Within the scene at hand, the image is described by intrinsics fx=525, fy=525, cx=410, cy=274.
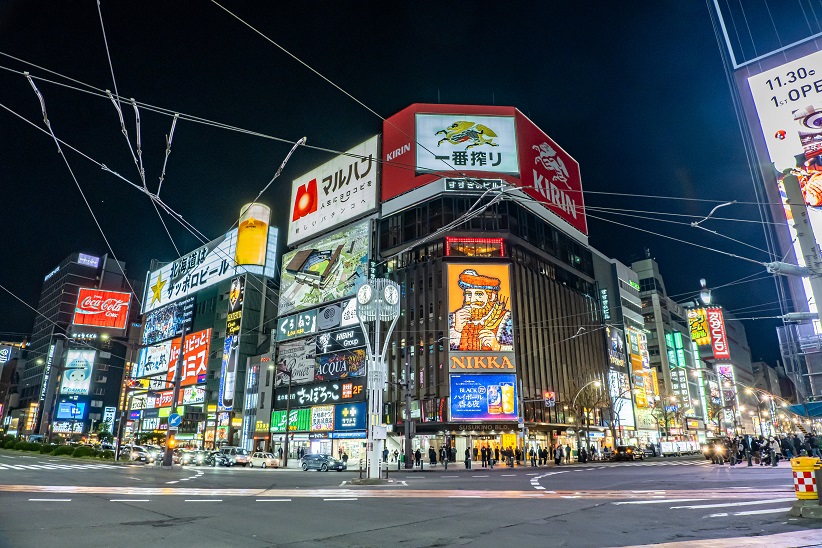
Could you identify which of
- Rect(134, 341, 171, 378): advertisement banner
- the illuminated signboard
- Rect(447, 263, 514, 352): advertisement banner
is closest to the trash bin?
Rect(447, 263, 514, 352): advertisement banner

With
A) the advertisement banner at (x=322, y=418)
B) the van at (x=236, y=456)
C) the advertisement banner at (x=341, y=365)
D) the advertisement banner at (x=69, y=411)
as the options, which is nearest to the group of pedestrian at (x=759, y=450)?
the van at (x=236, y=456)

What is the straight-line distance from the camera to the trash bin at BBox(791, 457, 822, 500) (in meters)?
10.6

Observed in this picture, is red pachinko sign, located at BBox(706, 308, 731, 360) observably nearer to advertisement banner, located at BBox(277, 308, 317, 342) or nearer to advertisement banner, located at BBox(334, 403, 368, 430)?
advertisement banner, located at BBox(334, 403, 368, 430)

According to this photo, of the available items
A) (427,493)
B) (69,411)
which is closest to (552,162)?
(427,493)

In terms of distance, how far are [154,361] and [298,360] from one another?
4349 cm

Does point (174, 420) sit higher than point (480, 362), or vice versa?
point (480, 362)

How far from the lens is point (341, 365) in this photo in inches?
2547

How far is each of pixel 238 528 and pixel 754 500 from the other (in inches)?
493

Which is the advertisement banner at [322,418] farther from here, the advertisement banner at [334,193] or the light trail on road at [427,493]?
the light trail on road at [427,493]

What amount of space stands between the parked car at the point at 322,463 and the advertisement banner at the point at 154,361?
66175 mm

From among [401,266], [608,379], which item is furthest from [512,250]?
[608,379]

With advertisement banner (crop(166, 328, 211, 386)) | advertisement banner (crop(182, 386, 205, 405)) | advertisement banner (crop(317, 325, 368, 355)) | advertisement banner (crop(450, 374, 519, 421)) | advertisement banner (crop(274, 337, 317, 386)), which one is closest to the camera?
advertisement banner (crop(450, 374, 519, 421))

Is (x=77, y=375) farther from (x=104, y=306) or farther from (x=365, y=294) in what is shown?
(x=365, y=294)

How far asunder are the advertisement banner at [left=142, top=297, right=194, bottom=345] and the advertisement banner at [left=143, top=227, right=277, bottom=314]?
1.58 metres
